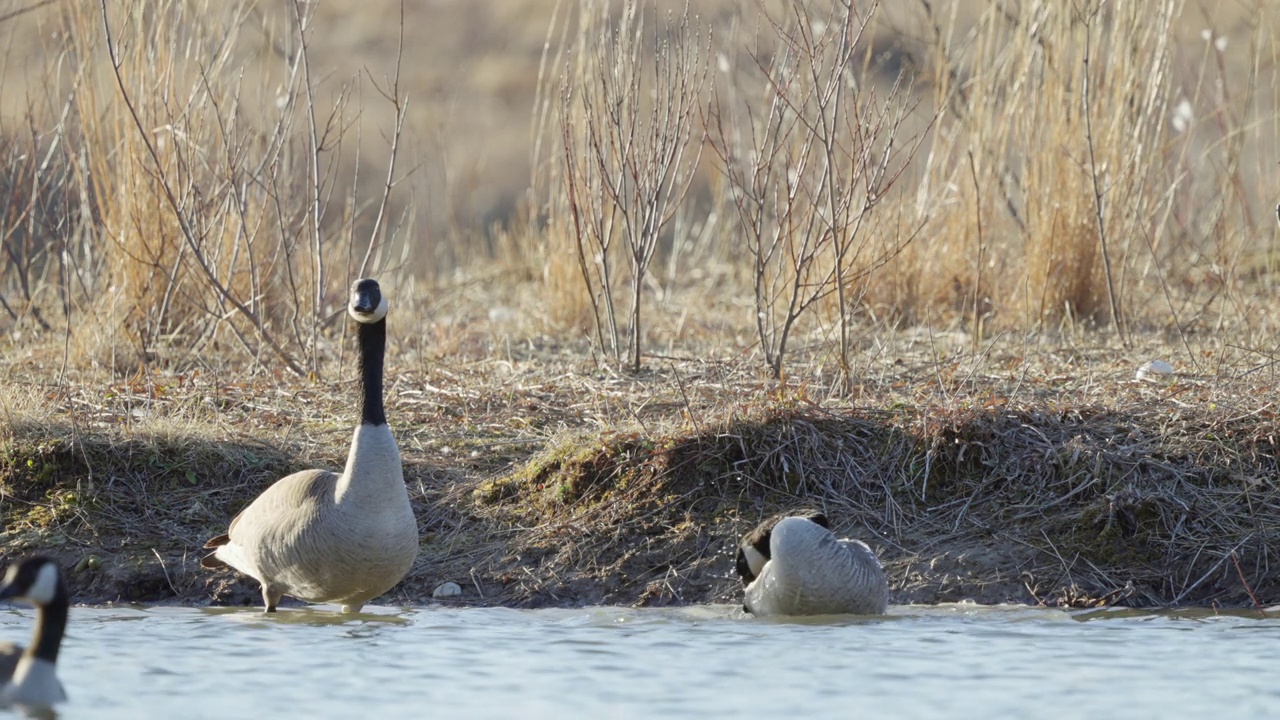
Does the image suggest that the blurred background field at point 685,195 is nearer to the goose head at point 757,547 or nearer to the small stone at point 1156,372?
the small stone at point 1156,372

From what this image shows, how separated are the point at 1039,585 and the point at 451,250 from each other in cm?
1069

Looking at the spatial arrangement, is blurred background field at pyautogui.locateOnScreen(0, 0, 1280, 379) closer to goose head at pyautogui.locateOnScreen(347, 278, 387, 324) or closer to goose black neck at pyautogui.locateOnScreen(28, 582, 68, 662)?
goose head at pyautogui.locateOnScreen(347, 278, 387, 324)

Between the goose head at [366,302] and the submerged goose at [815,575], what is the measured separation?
1657 millimetres

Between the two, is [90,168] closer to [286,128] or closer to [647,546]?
[286,128]

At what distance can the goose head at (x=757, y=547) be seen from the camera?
5379 millimetres

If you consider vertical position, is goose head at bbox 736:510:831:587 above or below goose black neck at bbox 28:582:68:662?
above

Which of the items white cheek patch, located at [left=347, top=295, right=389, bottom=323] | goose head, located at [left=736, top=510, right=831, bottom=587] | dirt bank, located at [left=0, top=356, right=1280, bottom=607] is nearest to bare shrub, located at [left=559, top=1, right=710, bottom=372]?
dirt bank, located at [left=0, top=356, right=1280, bottom=607]

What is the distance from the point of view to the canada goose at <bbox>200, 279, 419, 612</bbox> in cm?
518

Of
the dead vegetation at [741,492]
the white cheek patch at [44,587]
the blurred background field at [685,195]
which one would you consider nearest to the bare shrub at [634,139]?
the blurred background field at [685,195]

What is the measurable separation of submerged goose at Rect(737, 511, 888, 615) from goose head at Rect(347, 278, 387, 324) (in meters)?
1.66

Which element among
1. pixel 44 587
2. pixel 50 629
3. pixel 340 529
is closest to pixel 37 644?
pixel 50 629

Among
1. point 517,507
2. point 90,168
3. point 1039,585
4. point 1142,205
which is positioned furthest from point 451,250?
point 1039,585

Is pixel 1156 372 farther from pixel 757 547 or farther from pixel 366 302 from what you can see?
pixel 366 302

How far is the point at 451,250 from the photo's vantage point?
613 inches
